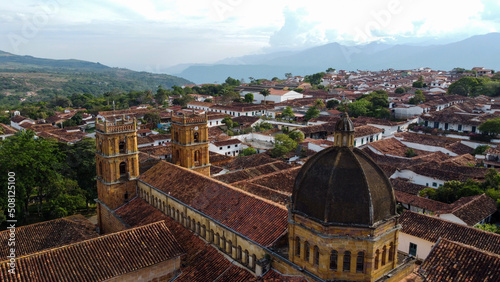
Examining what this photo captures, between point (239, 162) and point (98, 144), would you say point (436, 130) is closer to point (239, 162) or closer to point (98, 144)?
point (239, 162)

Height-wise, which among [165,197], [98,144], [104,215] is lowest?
[104,215]

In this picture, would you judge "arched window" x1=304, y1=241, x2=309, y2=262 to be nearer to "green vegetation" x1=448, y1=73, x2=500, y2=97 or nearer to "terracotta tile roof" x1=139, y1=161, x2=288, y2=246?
"terracotta tile roof" x1=139, y1=161, x2=288, y2=246

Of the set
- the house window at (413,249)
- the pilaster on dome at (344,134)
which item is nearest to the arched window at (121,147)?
the pilaster on dome at (344,134)

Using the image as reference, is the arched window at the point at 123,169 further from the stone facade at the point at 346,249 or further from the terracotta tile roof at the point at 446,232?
the terracotta tile roof at the point at 446,232

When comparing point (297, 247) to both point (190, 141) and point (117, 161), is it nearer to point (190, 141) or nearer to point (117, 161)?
point (190, 141)

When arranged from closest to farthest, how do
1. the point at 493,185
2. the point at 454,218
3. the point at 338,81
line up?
1. the point at 454,218
2. the point at 493,185
3. the point at 338,81

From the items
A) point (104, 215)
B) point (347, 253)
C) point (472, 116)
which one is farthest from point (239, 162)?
point (472, 116)

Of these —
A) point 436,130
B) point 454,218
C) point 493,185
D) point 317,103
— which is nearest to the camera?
point 454,218
